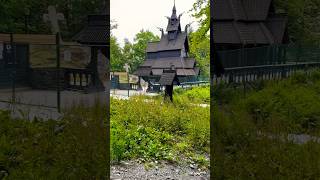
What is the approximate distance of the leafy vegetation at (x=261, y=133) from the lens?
136 inches

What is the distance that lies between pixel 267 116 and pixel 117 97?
2.69m

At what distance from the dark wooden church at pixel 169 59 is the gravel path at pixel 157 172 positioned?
4.46 ft

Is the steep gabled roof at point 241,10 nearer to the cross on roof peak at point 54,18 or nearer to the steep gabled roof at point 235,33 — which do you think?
the steep gabled roof at point 235,33

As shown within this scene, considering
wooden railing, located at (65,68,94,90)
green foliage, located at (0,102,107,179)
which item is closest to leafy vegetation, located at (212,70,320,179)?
green foliage, located at (0,102,107,179)

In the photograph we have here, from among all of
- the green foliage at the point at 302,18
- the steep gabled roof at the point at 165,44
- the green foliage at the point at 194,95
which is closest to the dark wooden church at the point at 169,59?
the steep gabled roof at the point at 165,44

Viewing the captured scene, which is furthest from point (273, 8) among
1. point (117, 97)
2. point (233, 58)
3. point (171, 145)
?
point (117, 97)

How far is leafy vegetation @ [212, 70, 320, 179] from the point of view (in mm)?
3461

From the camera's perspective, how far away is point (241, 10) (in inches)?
134

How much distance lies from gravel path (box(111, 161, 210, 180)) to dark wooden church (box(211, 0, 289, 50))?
5.73 feet

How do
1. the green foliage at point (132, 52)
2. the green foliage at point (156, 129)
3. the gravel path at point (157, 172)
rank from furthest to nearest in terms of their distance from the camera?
the green foliage at point (156, 129)
the green foliage at point (132, 52)
the gravel path at point (157, 172)

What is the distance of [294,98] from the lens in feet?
12.2

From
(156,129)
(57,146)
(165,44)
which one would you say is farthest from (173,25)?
(57,146)

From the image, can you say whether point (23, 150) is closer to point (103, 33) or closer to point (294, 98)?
point (103, 33)

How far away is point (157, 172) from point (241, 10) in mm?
2290
